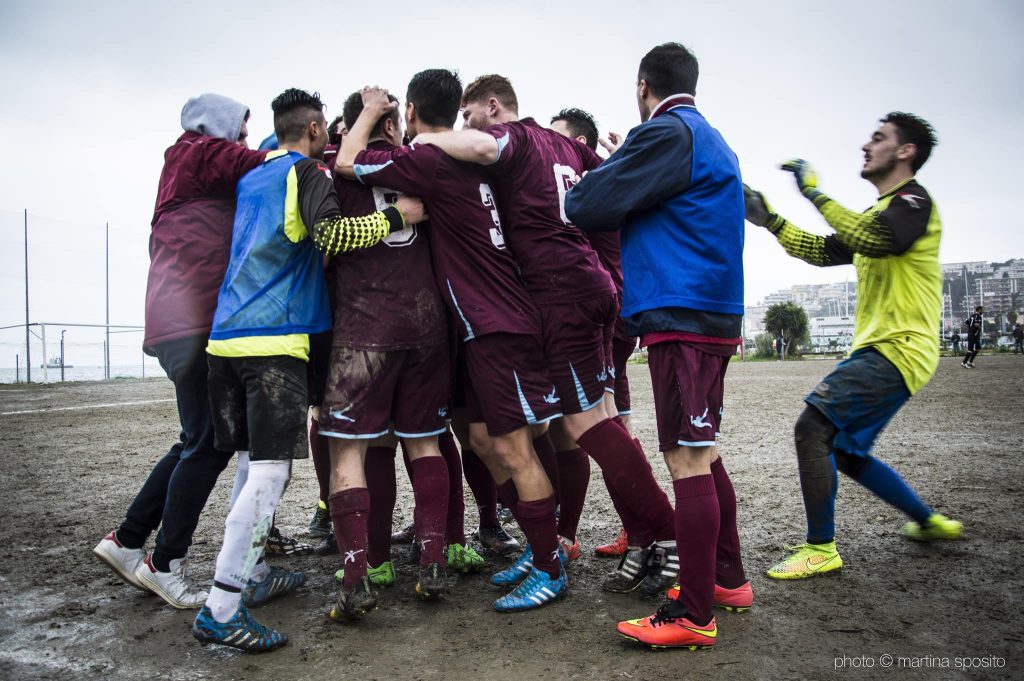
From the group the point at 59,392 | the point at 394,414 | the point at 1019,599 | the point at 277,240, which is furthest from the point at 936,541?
the point at 59,392

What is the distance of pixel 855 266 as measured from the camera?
3654 millimetres

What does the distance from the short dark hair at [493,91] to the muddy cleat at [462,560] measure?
244cm

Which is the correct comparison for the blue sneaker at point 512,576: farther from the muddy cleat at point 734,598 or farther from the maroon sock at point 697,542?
the maroon sock at point 697,542

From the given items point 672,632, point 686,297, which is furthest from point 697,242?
point 672,632

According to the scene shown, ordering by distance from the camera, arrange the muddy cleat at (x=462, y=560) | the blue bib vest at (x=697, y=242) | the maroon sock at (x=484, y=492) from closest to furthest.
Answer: the blue bib vest at (x=697, y=242)
the muddy cleat at (x=462, y=560)
the maroon sock at (x=484, y=492)

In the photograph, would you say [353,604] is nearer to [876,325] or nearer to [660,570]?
[660,570]

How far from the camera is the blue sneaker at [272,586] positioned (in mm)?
3045

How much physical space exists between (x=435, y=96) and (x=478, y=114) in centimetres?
42

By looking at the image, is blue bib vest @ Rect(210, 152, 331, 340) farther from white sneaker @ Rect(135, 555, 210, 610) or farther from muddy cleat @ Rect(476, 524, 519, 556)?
muddy cleat @ Rect(476, 524, 519, 556)

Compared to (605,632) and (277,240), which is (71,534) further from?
(605,632)

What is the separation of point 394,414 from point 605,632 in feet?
4.52

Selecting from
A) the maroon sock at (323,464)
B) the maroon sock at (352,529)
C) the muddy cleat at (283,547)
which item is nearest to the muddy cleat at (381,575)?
the maroon sock at (352,529)

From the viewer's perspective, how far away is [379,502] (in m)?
3.27

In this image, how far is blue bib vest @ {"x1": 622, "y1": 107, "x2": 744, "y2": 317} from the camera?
2.68 m
